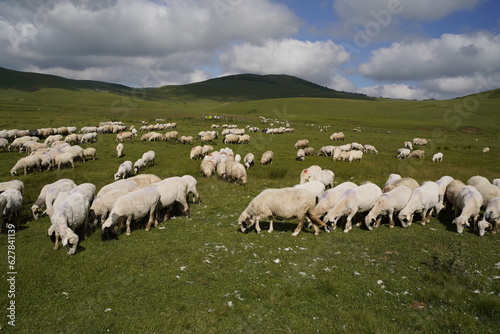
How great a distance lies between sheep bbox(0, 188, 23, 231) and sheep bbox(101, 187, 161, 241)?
4976 millimetres

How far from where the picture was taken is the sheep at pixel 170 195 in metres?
13.7

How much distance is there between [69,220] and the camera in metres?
10.9

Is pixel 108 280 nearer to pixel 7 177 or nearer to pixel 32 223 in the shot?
pixel 32 223

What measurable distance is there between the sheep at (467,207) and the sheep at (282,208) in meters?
6.11

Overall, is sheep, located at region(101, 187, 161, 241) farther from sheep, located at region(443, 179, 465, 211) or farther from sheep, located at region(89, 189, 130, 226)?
sheep, located at region(443, 179, 465, 211)

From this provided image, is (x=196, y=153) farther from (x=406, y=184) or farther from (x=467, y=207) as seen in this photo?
(x=467, y=207)

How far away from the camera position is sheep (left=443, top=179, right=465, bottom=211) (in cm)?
1483

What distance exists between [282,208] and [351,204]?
3328 mm

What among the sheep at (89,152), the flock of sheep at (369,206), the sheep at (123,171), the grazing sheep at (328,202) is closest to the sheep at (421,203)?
the flock of sheep at (369,206)

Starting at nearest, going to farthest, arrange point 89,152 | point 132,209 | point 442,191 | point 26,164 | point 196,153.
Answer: point 132,209
point 442,191
point 26,164
point 89,152
point 196,153

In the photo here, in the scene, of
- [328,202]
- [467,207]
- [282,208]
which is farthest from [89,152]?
[467,207]

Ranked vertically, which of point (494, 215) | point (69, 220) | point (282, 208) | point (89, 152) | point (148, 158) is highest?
point (494, 215)

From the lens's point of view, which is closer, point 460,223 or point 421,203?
point 460,223

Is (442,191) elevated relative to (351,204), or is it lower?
elevated
